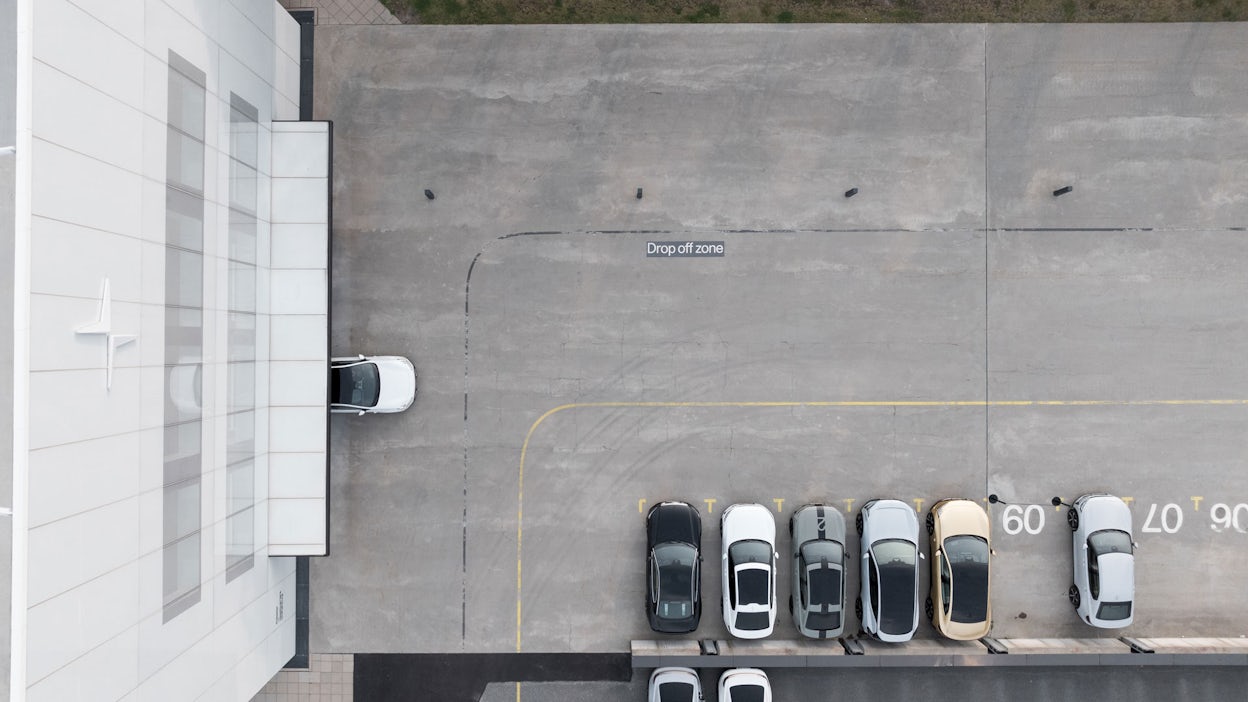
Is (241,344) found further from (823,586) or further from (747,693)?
(823,586)

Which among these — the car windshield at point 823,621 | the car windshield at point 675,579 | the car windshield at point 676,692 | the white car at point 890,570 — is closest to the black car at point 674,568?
the car windshield at point 675,579

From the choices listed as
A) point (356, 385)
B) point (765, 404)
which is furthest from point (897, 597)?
point (356, 385)

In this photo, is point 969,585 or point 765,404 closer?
point 969,585

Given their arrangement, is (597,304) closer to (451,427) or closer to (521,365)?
(521,365)

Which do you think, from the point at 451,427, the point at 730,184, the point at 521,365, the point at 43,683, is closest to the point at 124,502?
the point at 43,683

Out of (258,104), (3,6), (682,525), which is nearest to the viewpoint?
(3,6)

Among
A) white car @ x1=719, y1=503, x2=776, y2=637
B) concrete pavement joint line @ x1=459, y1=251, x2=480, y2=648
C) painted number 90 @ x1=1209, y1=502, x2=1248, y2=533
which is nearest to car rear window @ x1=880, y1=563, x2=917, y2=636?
white car @ x1=719, y1=503, x2=776, y2=637

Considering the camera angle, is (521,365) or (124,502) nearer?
(124,502)

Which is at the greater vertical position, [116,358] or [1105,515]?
[116,358]
